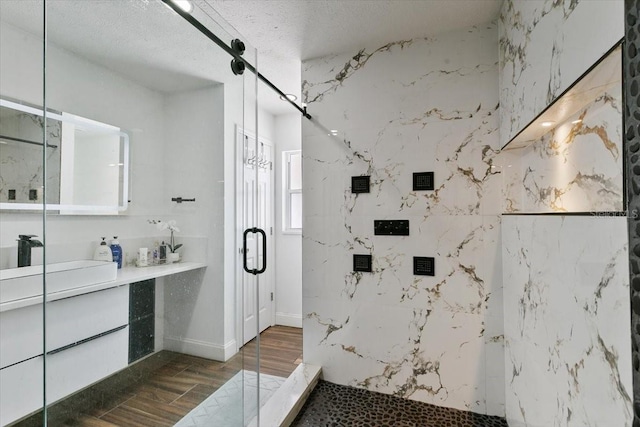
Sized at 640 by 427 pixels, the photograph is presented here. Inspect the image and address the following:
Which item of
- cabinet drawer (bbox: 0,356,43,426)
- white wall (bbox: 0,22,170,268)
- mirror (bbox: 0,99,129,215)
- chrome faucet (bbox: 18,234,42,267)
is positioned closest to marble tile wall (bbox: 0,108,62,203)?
mirror (bbox: 0,99,129,215)

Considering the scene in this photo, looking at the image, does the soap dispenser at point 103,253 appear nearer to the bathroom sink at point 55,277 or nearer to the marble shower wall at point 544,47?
the bathroom sink at point 55,277

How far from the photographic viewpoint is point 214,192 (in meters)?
2.02

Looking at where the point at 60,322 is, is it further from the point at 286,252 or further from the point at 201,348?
the point at 286,252

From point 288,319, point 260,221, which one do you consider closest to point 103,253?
point 260,221

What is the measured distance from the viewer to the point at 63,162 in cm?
147

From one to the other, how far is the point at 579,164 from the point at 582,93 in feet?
0.83

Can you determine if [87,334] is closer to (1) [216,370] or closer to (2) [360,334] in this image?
(1) [216,370]

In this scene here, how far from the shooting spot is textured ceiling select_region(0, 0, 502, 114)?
4.88 ft

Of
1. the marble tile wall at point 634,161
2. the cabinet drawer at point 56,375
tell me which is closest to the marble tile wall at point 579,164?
the marble tile wall at point 634,161

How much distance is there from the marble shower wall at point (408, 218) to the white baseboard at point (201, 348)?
59 cm

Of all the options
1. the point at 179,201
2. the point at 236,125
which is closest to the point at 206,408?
the point at 179,201

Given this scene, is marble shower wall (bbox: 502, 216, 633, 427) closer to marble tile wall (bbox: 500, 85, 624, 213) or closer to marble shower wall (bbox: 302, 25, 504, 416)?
marble tile wall (bbox: 500, 85, 624, 213)

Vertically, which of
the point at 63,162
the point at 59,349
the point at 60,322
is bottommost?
the point at 59,349

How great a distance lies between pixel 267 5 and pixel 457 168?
153 centimetres
